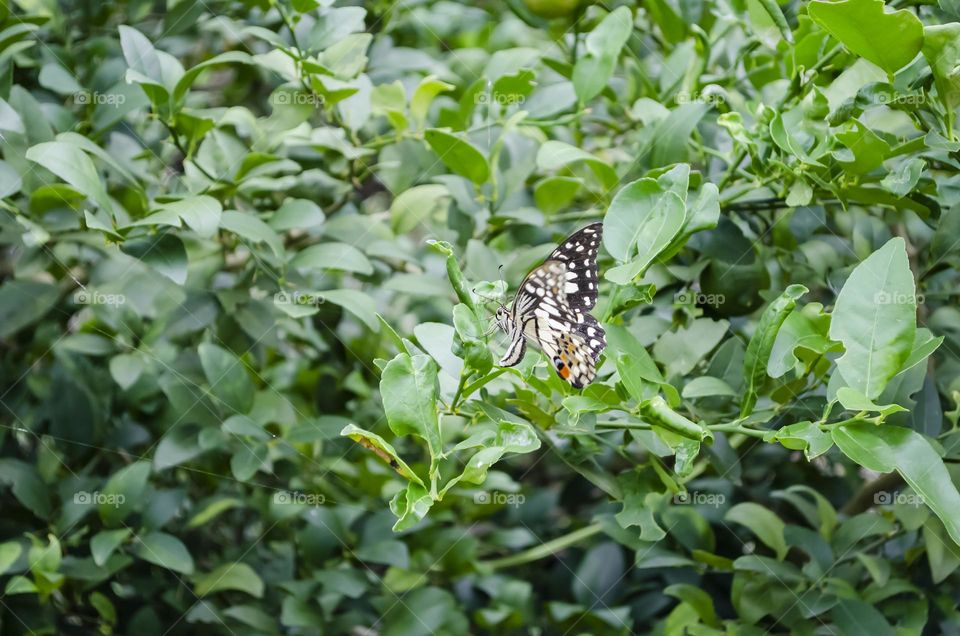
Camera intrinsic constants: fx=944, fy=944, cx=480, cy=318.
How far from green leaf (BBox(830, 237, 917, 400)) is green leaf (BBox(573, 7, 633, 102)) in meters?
0.49

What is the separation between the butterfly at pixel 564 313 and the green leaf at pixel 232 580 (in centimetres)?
56

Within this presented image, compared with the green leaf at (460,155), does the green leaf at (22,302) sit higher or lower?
lower

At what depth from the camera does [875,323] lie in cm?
77

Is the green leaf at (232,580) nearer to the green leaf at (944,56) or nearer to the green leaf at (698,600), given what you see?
the green leaf at (698,600)

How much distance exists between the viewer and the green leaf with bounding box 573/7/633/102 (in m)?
1.14

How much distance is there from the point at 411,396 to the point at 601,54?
1.95ft

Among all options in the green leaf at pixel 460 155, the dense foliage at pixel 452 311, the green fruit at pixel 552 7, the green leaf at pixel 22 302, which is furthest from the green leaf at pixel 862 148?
the green leaf at pixel 22 302

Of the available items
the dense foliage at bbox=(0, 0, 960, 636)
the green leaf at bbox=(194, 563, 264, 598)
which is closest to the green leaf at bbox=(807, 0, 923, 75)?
the dense foliage at bbox=(0, 0, 960, 636)

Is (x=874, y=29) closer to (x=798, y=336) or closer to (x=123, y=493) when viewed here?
(x=798, y=336)

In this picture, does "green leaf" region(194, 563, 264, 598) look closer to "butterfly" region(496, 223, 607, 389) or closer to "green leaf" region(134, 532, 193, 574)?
"green leaf" region(134, 532, 193, 574)

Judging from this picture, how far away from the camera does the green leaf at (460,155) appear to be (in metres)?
1.10

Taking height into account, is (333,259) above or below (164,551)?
above

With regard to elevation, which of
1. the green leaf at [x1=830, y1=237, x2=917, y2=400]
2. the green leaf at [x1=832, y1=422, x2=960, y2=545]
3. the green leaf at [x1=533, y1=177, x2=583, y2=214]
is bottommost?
the green leaf at [x1=533, y1=177, x2=583, y2=214]

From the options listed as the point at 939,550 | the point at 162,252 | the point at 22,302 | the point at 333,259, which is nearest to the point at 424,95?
the point at 333,259
